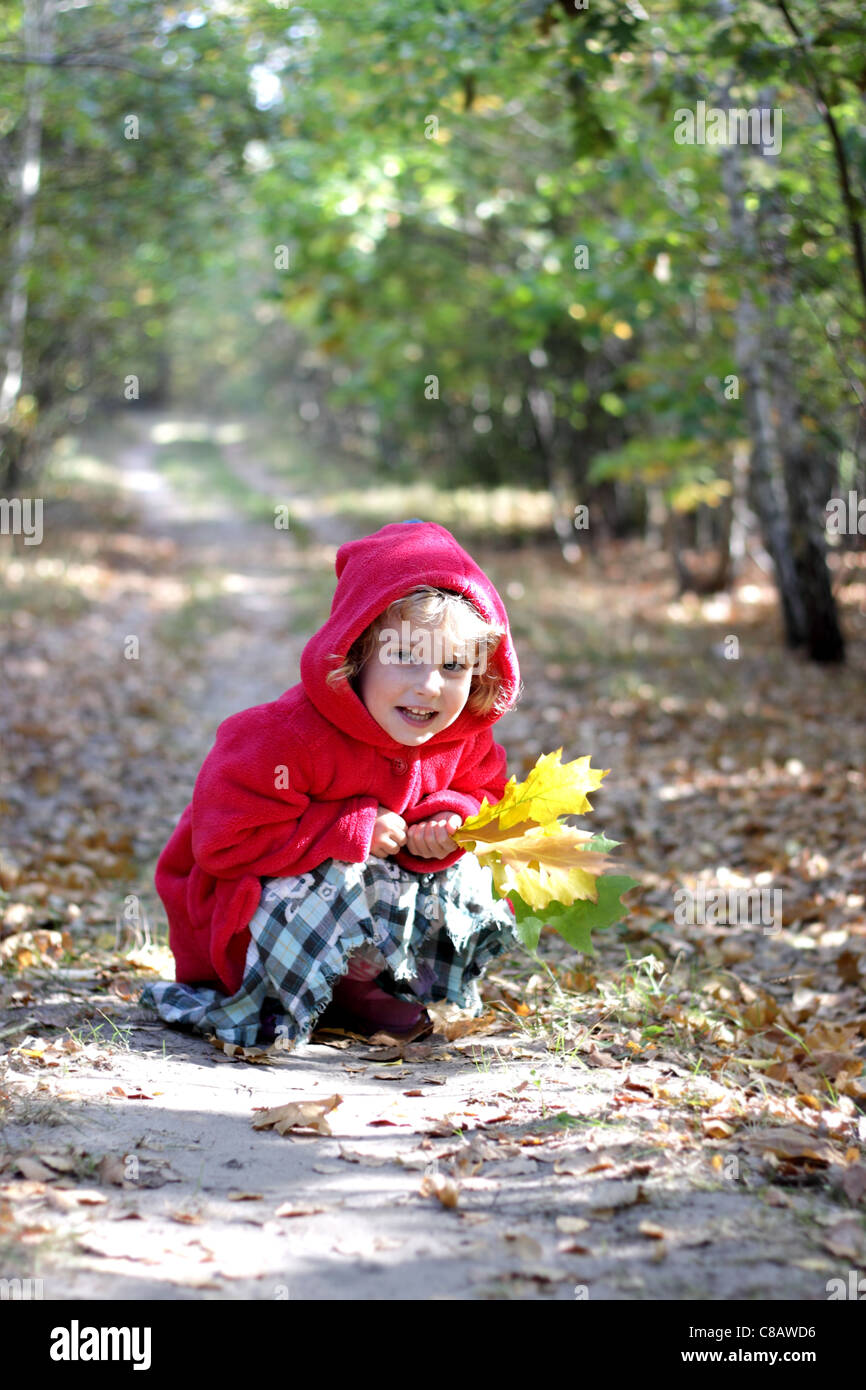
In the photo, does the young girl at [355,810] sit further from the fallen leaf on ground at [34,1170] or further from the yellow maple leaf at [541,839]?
the fallen leaf on ground at [34,1170]

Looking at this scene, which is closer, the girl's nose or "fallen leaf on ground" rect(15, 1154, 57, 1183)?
"fallen leaf on ground" rect(15, 1154, 57, 1183)

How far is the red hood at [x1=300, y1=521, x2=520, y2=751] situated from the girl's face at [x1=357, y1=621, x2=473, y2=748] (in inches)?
2.6

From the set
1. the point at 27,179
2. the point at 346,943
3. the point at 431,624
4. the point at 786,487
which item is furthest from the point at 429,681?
the point at 27,179

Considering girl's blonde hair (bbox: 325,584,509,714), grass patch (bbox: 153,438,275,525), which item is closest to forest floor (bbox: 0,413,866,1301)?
girl's blonde hair (bbox: 325,584,509,714)

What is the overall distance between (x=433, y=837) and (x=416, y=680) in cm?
48

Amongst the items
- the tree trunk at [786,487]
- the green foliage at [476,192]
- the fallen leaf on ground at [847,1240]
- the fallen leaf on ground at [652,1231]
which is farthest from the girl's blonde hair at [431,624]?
the tree trunk at [786,487]

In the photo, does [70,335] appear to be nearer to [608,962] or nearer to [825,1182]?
[608,962]

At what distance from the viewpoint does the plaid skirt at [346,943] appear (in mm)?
3357

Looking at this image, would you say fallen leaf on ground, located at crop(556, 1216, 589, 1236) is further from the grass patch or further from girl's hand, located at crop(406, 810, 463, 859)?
the grass patch

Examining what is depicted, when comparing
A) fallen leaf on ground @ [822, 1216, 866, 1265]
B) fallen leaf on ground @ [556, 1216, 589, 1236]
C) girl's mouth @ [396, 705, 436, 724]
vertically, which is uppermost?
girl's mouth @ [396, 705, 436, 724]

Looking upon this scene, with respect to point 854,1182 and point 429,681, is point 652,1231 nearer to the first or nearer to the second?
point 854,1182

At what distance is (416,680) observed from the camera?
3.19 m

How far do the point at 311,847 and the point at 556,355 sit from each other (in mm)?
14466

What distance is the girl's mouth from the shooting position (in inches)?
128
